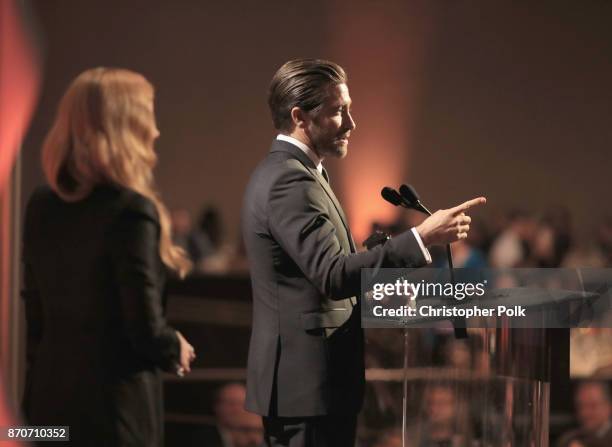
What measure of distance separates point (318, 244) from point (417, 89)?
7839 millimetres

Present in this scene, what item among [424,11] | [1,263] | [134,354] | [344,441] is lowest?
[344,441]

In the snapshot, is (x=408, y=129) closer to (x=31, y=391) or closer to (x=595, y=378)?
(x=595, y=378)

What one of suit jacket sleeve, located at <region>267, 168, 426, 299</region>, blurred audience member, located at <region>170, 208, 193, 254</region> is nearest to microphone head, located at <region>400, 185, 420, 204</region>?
suit jacket sleeve, located at <region>267, 168, 426, 299</region>

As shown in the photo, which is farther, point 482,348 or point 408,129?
point 408,129

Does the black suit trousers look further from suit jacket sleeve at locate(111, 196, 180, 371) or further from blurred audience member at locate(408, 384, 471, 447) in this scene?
suit jacket sleeve at locate(111, 196, 180, 371)

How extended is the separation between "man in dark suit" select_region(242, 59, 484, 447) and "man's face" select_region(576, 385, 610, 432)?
8.93 feet

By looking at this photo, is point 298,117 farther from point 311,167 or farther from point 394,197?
point 394,197

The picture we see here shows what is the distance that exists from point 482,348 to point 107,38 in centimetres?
677

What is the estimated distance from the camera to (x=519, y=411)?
2.66 metres

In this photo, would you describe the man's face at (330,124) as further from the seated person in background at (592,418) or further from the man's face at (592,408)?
the man's face at (592,408)

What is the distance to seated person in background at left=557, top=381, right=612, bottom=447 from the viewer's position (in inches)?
189

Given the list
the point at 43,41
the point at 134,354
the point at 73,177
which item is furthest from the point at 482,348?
the point at 43,41

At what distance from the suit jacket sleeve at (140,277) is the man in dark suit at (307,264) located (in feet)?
0.84

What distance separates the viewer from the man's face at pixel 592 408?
16.3 feet
